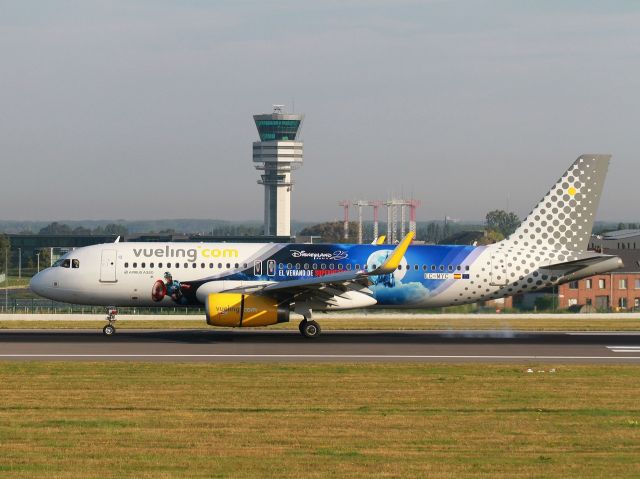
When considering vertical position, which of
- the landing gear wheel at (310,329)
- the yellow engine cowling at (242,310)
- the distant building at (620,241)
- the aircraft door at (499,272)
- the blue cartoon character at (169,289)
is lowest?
the landing gear wheel at (310,329)

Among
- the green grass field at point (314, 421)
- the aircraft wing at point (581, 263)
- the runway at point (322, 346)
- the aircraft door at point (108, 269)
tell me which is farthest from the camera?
the aircraft wing at point (581, 263)

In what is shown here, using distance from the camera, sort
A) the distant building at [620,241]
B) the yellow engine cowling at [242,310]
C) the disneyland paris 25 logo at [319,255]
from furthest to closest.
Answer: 1. the distant building at [620,241]
2. the disneyland paris 25 logo at [319,255]
3. the yellow engine cowling at [242,310]

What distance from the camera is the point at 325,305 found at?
132ft

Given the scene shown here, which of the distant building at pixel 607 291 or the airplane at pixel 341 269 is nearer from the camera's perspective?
the airplane at pixel 341 269

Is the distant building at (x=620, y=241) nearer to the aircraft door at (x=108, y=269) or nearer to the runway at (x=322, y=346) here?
the runway at (x=322, y=346)

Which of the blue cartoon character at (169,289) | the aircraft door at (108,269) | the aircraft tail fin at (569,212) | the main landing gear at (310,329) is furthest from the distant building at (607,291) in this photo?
the aircraft door at (108,269)

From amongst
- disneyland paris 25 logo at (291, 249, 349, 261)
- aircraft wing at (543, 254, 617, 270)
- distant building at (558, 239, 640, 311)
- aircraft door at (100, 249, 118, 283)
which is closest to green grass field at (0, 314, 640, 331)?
disneyland paris 25 logo at (291, 249, 349, 261)

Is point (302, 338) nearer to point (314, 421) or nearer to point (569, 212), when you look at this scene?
point (569, 212)

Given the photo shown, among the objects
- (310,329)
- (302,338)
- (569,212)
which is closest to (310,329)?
(310,329)

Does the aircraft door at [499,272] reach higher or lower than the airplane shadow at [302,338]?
higher

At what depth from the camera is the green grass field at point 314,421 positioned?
1638 cm

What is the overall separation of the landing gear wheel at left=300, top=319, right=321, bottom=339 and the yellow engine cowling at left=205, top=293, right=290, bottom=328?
178 cm

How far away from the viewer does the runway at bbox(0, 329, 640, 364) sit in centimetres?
3291

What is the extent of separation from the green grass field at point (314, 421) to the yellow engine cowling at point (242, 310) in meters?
7.30
